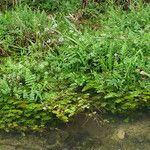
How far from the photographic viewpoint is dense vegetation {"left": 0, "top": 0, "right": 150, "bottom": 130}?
4.82m

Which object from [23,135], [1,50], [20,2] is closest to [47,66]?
[1,50]

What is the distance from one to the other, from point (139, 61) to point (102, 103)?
0.81 metres

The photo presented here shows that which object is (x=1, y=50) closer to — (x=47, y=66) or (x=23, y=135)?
(x=47, y=66)

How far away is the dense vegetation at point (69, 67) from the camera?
4.82m

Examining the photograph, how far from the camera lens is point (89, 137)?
4.46m

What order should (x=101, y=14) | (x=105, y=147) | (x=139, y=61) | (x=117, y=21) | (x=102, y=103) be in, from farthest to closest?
(x=101, y=14), (x=117, y=21), (x=139, y=61), (x=102, y=103), (x=105, y=147)

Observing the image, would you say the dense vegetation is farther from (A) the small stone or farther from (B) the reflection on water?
(A) the small stone

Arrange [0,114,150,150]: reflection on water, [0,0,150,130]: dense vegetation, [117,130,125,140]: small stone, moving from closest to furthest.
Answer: [0,114,150,150]: reflection on water → [117,130,125,140]: small stone → [0,0,150,130]: dense vegetation

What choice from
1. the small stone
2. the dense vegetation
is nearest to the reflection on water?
the small stone

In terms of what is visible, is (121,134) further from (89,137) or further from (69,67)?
(69,67)

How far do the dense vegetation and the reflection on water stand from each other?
162 mm

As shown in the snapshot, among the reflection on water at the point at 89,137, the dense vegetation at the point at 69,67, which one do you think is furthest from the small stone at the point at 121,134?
the dense vegetation at the point at 69,67

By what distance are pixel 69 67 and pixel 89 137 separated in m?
1.30

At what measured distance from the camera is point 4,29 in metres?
6.49
